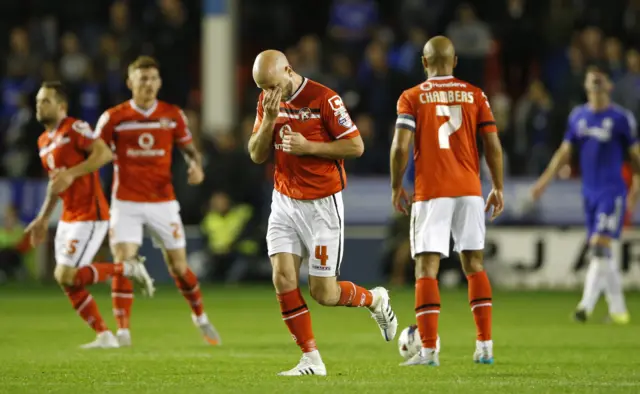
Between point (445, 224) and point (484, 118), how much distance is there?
77 cm

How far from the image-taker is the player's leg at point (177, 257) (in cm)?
1143

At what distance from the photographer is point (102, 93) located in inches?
826

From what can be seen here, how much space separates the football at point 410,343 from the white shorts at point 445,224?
21.1 inches

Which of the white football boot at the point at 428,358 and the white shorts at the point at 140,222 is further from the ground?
the white shorts at the point at 140,222

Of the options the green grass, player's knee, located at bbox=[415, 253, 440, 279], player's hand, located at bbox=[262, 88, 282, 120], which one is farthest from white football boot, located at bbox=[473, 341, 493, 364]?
player's hand, located at bbox=[262, 88, 282, 120]

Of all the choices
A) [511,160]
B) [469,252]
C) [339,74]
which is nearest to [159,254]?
[339,74]

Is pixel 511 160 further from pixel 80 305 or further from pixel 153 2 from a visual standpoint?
pixel 80 305

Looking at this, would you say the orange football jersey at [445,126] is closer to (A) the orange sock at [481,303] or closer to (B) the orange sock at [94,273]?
(A) the orange sock at [481,303]

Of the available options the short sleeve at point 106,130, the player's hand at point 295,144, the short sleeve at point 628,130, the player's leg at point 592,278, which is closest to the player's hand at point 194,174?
the short sleeve at point 106,130

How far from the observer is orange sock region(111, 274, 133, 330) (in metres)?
11.3

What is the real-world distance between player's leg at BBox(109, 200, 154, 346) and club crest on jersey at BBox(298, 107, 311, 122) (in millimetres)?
3400

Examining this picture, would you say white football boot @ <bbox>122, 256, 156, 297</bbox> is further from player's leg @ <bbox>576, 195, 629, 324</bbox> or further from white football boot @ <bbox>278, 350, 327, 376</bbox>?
player's leg @ <bbox>576, 195, 629, 324</bbox>

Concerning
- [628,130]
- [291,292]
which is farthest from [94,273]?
[628,130]

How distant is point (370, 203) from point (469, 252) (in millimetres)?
10757
